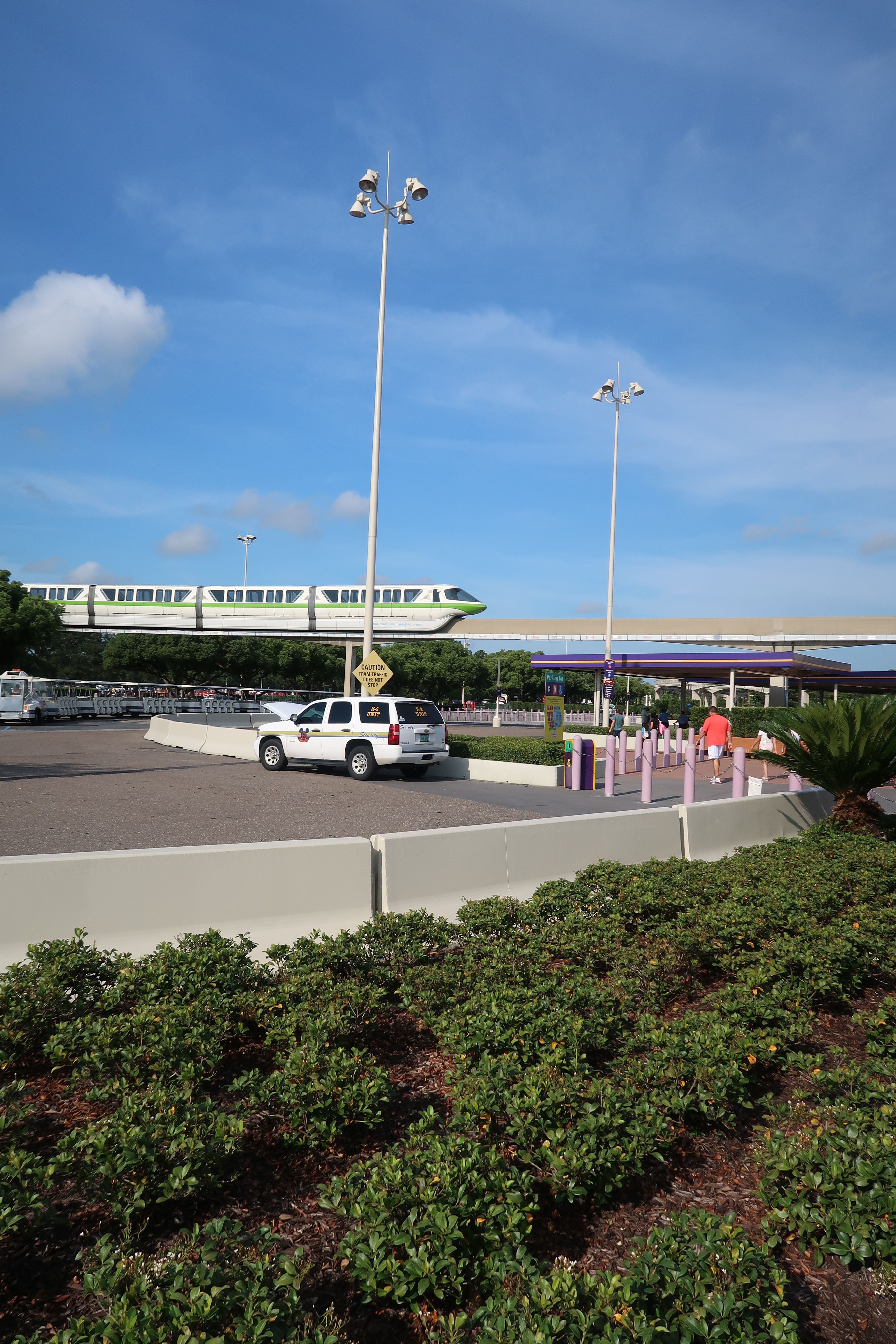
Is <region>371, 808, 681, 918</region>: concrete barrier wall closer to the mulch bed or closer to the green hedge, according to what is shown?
the mulch bed

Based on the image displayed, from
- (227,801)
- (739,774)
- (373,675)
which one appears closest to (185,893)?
(227,801)

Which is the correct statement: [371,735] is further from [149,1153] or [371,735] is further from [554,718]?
[149,1153]

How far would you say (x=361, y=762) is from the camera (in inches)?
773

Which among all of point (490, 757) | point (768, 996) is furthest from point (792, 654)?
point (768, 996)

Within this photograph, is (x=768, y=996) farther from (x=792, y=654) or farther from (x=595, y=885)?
(x=792, y=654)

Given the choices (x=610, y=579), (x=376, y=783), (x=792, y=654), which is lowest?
(x=376, y=783)

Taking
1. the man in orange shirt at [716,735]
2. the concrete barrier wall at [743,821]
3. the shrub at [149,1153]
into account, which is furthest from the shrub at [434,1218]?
the man in orange shirt at [716,735]

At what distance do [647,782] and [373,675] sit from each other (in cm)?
686

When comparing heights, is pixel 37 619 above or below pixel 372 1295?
above

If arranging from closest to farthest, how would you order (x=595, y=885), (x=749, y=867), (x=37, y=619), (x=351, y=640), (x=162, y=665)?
(x=595, y=885)
(x=749, y=867)
(x=37, y=619)
(x=351, y=640)
(x=162, y=665)

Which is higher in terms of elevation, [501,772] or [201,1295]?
[201,1295]

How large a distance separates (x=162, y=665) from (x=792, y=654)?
175 ft

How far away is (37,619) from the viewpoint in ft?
145

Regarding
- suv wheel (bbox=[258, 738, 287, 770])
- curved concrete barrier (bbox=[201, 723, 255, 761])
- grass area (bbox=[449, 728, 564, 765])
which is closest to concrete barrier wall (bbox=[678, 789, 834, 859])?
grass area (bbox=[449, 728, 564, 765])
